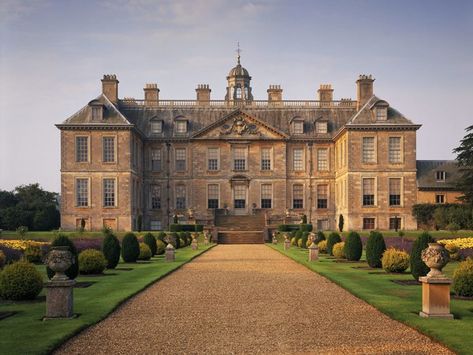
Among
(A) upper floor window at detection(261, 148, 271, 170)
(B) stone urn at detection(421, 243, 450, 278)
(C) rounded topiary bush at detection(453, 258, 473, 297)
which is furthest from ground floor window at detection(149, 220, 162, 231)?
(B) stone urn at detection(421, 243, 450, 278)

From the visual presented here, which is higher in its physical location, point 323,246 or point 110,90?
point 110,90

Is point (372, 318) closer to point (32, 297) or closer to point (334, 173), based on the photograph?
point (32, 297)

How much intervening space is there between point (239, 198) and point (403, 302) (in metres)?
37.7

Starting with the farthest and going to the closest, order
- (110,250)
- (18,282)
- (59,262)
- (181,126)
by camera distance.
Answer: (181,126) → (110,250) → (18,282) → (59,262)

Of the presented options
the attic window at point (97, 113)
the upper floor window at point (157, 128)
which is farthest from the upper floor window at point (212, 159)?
the attic window at point (97, 113)

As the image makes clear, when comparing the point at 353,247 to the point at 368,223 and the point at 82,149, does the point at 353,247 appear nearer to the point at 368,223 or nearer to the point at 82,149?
the point at 368,223

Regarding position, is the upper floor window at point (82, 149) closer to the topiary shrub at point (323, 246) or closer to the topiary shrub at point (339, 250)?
the topiary shrub at point (323, 246)

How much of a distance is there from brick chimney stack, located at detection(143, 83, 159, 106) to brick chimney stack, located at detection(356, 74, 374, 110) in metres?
15.6

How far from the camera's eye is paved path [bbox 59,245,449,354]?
348 inches

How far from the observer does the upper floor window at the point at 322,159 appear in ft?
165

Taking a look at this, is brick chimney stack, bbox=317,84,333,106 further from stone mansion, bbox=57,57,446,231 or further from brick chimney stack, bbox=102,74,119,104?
brick chimney stack, bbox=102,74,119,104

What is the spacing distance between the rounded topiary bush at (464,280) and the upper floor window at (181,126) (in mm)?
38455

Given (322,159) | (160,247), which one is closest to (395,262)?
(160,247)

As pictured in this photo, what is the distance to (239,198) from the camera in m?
50.2
